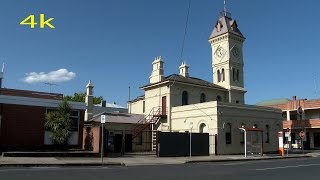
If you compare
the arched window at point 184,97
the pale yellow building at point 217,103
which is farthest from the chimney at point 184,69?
the arched window at point 184,97

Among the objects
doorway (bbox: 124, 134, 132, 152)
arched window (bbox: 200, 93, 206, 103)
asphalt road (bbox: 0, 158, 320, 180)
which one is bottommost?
asphalt road (bbox: 0, 158, 320, 180)

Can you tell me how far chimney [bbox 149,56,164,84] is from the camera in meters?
46.1

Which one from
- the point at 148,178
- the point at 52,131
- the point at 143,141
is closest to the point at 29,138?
the point at 52,131

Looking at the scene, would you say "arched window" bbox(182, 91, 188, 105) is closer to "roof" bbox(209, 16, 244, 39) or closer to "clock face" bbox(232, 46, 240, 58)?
"clock face" bbox(232, 46, 240, 58)

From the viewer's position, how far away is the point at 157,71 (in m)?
46.5

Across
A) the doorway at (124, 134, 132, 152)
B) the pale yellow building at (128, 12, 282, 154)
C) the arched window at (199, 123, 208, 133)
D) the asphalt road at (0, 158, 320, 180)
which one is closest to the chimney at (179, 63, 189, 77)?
the pale yellow building at (128, 12, 282, 154)

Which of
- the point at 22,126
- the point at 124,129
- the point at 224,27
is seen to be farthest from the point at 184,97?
the point at 22,126

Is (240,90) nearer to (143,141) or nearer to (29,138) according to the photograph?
(143,141)

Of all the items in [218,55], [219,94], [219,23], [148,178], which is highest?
[219,23]

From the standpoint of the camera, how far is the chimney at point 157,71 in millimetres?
46094

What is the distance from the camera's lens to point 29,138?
29797 mm

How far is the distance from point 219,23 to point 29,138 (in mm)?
33149

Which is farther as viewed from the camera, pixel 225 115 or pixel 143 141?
pixel 143 141

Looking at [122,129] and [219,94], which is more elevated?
[219,94]
